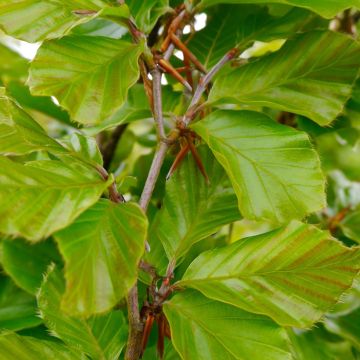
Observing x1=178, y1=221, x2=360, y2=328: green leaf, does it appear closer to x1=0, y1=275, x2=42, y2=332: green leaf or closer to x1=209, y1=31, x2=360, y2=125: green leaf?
x1=209, y1=31, x2=360, y2=125: green leaf

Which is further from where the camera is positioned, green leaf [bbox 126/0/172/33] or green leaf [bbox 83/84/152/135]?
green leaf [bbox 83/84/152/135]

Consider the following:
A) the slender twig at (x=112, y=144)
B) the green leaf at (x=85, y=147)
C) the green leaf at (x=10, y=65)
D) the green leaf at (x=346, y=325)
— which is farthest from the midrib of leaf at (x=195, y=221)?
the green leaf at (x=10, y=65)

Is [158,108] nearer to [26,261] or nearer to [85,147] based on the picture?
[85,147]

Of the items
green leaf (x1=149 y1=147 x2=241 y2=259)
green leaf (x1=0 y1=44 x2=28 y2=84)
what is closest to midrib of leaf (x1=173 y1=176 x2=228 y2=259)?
green leaf (x1=149 y1=147 x2=241 y2=259)

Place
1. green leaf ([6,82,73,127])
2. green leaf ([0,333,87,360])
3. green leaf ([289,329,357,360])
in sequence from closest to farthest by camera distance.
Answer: green leaf ([0,333,87,360]) < green leaf ([289,329,357,360]) < green leaf ([6,82,73,127])

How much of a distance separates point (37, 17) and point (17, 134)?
95 millimetres

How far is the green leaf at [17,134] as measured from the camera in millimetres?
449

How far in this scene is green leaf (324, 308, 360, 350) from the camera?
71 centimetres

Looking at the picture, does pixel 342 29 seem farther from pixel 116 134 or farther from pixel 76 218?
pixel 76 218

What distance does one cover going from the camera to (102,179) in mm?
475

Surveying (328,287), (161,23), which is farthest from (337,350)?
(161,23)

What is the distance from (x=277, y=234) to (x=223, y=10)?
1.09ft

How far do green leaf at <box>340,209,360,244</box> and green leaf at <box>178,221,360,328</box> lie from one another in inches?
12.7

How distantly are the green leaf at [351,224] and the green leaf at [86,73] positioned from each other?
0.42m
